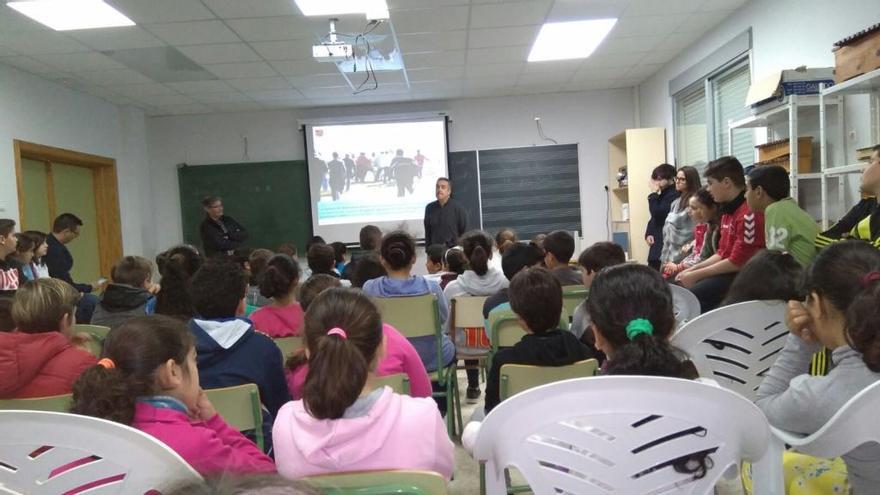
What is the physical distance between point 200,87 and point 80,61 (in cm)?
120

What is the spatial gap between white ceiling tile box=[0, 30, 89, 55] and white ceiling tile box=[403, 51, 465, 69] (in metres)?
2.72

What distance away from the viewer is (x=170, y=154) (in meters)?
7.46

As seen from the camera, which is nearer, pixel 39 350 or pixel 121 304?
pixel 39 350

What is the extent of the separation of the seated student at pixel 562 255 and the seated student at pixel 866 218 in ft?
3.68

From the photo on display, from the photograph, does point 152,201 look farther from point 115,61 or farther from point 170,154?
point 115,61

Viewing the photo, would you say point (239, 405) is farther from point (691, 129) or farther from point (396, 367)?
point (691, 129)

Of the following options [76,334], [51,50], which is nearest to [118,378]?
[76,334]

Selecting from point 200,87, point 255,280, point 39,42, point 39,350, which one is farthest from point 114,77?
point 39,350

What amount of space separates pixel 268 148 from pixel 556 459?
276 inches

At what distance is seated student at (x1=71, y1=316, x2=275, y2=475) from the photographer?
1.13m

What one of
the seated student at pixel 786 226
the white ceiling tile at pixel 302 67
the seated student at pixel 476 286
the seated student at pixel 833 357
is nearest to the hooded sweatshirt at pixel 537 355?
the seated student at pixel 833 357

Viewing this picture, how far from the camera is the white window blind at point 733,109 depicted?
16.1ft

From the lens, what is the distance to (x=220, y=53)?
499 centimetres

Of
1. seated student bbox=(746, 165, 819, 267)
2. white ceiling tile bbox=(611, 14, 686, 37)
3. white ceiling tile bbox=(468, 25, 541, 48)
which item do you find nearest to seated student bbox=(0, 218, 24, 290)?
white ceiling tile bbox=(468, 25, 541, 48)
